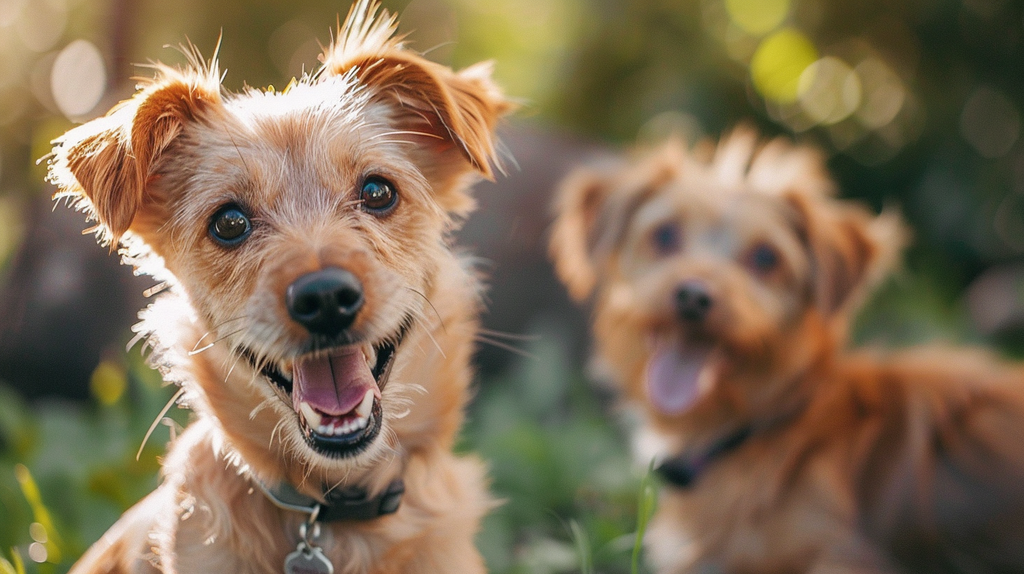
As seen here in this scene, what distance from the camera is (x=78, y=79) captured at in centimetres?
451

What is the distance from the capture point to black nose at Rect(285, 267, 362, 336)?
5.82ft

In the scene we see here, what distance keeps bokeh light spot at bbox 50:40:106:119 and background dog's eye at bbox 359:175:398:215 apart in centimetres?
309

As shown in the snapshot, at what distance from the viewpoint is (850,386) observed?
3193 millimetres

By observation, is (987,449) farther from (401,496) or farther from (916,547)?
(401,496)

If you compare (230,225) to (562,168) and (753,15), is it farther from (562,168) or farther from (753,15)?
(753,15)

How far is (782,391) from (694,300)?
0.56m

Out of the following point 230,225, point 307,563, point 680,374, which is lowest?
point 680,374

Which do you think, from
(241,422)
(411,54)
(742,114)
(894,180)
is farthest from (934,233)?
(241,422)

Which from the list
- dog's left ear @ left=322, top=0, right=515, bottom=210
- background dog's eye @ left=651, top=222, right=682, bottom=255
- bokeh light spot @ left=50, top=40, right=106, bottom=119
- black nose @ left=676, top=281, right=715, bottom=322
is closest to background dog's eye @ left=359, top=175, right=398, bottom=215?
dog's left ear @ left=322, top=0, right=515, bottom=210

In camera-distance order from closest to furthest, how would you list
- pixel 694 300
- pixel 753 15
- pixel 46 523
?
pixel 46 523 < pixel 694 300 < pixel 753 15

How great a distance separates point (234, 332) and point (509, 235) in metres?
3.39

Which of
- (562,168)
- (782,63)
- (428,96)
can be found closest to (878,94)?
(782,63)

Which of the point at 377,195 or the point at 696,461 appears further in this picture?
the point at 696,461

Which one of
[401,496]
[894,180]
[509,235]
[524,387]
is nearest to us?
[401,496]
